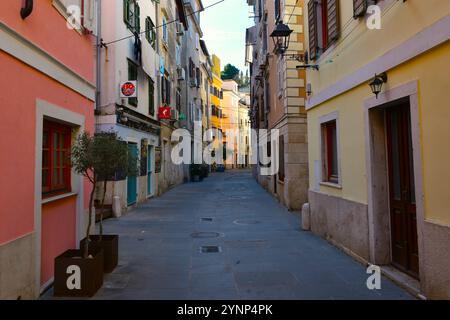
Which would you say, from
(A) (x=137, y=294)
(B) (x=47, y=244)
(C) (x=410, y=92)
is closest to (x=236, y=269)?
(A) (x=137, y=294)

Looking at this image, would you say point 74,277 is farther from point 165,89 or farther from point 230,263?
point 165,89

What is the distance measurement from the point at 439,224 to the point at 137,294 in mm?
3713

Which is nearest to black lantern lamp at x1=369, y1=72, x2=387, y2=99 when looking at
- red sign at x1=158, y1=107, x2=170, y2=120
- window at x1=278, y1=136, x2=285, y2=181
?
window at x1=278, y1=136, x2=285, y2=181

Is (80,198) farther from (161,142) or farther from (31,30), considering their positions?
(161,142)

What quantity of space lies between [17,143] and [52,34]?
184 cm

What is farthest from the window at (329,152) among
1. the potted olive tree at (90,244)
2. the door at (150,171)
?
the door at (150,171)

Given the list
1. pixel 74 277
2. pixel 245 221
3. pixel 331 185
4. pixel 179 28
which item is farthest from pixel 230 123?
pixel 74 277

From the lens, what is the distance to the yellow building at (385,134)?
4148mm

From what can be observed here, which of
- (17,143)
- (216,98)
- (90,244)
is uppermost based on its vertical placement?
(216,98)

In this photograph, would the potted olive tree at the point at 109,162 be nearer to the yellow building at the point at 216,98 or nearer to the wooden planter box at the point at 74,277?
the wooden planter box at the point at 74,277

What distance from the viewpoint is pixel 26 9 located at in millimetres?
4223

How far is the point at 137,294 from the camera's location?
15.8ft

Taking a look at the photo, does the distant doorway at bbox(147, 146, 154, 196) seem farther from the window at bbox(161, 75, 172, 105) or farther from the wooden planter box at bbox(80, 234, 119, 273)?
the wooden planter box at bbox(80, 234, 119, 273)

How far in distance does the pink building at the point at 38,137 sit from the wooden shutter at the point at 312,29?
4937 millimetres
